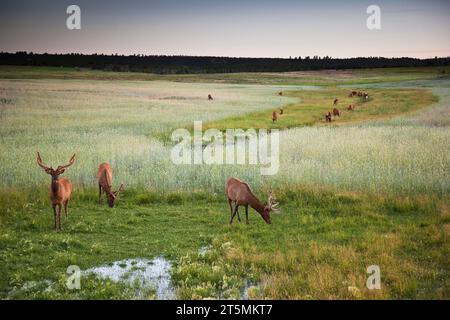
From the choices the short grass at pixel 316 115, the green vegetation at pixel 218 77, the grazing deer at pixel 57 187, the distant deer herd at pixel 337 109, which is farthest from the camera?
the green vegetation at pixel 218 77

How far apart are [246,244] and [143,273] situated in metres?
2.80

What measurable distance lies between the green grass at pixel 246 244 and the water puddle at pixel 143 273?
0.78 ft

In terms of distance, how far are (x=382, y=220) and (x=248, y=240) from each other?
4.43m

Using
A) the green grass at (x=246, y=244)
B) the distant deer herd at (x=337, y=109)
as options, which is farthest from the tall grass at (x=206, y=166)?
the distant deer herd at (x=337, y=109)

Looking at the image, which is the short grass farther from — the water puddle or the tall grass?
the water puddle

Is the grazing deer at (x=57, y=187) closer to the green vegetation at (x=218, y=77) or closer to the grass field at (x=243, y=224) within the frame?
the grass field at (x=243, y=224)

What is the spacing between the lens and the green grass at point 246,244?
30.1 feet

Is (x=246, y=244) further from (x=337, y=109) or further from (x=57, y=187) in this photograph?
(x=337, y=109)

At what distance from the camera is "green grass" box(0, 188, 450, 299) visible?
9.17m

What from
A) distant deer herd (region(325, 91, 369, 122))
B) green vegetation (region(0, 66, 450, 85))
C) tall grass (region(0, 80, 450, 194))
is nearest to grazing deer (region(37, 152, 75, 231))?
tall grass (region(0, 80, 450, 194))

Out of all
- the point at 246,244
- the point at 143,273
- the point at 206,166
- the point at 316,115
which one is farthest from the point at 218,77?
the point at 143,273

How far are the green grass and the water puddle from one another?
0.78 ft

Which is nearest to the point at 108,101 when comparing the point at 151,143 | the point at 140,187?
the point at 151,143
